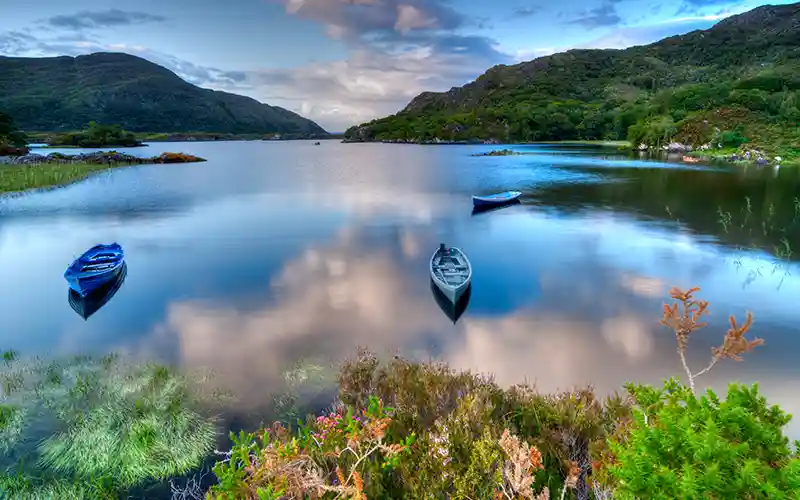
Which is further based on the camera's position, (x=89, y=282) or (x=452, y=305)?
(x=89, y=282)

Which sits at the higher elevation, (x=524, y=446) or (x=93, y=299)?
(x=524, y=446)

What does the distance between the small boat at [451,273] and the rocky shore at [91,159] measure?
95.5 m

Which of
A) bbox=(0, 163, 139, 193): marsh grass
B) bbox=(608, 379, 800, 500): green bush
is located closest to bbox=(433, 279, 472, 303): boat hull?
bbox=(608, 379, 800, 500): green bush

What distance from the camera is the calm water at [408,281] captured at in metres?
17.4

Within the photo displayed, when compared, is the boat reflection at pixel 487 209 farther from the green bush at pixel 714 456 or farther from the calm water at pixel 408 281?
the green bush at pixel 714 456

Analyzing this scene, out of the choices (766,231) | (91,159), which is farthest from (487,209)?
(91,159)

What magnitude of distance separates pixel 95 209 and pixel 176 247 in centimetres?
2385

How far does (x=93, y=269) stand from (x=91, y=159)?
101 metres

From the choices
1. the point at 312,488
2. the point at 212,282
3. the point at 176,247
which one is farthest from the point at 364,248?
the point at 312,488

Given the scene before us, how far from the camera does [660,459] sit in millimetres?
4848

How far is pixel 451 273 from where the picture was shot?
23.8 m

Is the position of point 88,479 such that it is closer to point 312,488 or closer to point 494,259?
point 312,488

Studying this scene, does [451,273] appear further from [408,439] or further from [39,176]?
[39,176]

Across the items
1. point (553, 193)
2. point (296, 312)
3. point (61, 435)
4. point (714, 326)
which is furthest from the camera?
point (553, 193)
